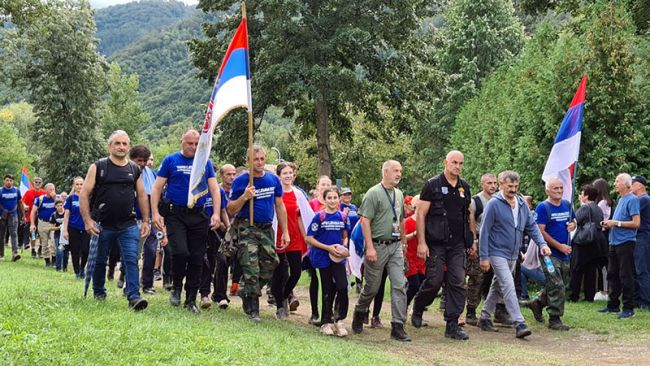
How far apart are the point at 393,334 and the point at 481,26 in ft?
119

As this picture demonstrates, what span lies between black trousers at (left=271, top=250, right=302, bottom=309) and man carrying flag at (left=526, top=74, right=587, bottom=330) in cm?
360

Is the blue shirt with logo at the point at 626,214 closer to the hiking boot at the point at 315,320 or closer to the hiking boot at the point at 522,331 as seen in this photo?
the hiking boot at the point at 522,331

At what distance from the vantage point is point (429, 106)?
31.4m

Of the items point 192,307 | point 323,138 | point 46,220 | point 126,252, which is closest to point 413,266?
point 192,307

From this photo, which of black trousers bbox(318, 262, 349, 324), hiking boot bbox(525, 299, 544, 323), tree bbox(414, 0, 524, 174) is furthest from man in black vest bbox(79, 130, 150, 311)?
tree bbox(414, 0, 524, 174)

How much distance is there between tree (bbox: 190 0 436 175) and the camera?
27.3 meters

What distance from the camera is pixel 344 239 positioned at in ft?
37.5

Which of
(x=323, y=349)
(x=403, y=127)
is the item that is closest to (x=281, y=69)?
(x=403, y=127)

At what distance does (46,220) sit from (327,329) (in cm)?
1372

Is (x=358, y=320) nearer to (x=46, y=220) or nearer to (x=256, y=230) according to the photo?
(x=256, y=230)

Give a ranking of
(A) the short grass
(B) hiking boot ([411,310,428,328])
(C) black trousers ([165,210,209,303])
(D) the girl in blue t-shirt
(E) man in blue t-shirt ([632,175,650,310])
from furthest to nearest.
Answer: (E) man in blue t-shirt ([632,175,650,310]), (B) hiking boot ([411,310,428,328]), (D) the girl in blue t-shirt, (C) black trousers ([165,210,209,303]), (A) the short grass

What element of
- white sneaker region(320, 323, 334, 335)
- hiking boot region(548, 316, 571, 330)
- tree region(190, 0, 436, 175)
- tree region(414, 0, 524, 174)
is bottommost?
hiking boot region(548, 316, 571, 330)

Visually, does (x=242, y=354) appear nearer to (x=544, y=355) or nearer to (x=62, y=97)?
(x=544, y=355)

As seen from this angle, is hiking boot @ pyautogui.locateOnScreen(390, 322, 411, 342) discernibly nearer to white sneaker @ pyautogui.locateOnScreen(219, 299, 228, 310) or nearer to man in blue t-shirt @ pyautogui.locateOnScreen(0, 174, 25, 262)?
white sneaker @ pyautogui.locateOnScreen(219, 299, 228, 310)
